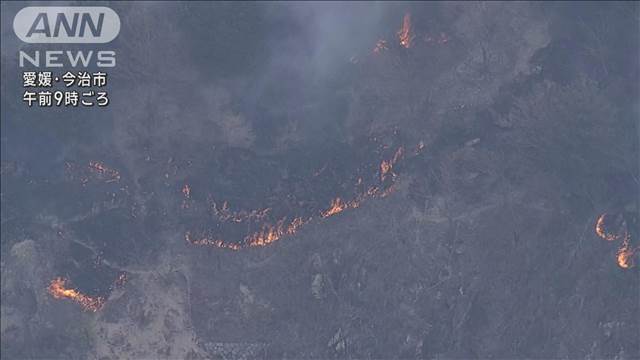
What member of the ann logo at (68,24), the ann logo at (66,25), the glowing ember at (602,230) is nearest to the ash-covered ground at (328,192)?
the glowing ember at (602,230)

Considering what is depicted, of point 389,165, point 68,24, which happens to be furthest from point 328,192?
point 68,24

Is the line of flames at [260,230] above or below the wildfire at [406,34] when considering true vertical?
below

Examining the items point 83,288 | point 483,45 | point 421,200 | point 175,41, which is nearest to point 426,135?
point 421,200

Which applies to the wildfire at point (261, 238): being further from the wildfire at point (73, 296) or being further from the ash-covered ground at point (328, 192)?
the wildfire at point (73, 296)

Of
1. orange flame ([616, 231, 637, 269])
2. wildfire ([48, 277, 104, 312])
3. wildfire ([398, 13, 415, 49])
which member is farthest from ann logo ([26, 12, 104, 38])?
orange flame ([616, 231, 637, 269])

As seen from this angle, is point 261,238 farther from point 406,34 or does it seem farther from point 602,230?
point 602,230
